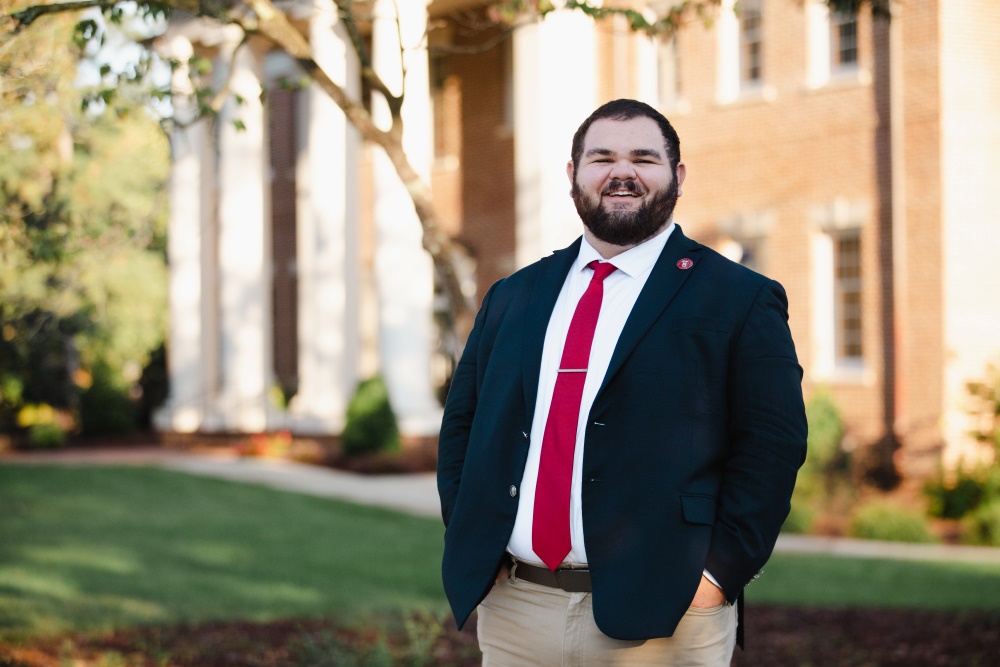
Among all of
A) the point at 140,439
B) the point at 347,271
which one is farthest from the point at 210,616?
the point at 140,439

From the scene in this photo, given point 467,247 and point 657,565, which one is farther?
point 467,247

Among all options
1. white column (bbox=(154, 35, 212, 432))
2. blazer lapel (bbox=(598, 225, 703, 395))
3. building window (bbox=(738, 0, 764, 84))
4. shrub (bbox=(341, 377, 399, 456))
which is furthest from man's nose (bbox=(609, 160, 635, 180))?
white column (bbox=(154, 35, 212, 432))

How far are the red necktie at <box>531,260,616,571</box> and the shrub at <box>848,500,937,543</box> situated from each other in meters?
10.8

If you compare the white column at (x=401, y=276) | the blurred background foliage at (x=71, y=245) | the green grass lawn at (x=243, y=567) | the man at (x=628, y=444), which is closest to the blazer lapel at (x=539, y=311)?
the man at (x=628, y=444)

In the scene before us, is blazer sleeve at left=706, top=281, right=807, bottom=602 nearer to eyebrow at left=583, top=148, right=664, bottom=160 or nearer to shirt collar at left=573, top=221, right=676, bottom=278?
shirt collar at left=573, top=221, right=676, bottom=278

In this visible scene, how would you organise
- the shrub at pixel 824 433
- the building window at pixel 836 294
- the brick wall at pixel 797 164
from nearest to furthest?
the shrub at pixel 824 433, the brick wall at pixel 797 164, the building window at pixel 836 294

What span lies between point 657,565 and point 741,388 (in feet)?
1.54

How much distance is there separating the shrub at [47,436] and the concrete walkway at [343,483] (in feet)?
2.19

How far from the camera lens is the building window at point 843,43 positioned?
51.3 feet

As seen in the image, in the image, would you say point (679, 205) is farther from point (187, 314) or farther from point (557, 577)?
point (557, 577)

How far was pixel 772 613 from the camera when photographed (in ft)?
26.5

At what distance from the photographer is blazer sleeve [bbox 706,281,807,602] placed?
2623mm

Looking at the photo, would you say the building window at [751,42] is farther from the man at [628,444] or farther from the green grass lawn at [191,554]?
the man at [628,444]

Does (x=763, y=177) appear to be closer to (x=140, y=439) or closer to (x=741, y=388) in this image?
(x=741, y=388)
